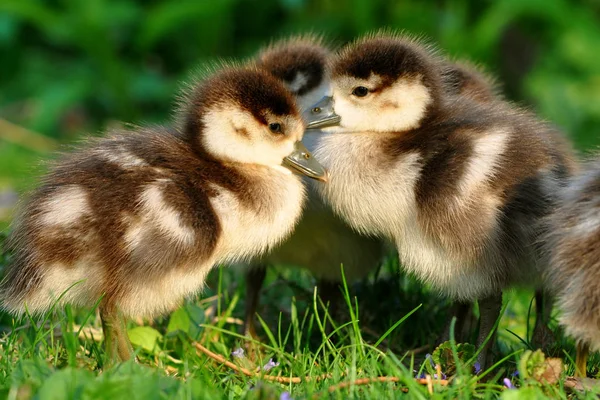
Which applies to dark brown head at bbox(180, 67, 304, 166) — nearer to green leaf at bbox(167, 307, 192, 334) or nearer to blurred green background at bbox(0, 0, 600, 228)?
green leaf at bbox(167, 307, 192, 334)

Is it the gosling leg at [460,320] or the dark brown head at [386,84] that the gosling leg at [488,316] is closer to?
the gosling leg at [460,320]

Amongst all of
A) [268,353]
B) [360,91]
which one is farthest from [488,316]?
[360,91]

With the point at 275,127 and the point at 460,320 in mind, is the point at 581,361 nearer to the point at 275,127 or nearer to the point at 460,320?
the point at 460,320

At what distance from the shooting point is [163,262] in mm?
2545

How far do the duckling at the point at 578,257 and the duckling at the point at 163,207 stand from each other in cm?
75

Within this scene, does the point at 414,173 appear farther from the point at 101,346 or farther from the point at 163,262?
the point at 101,346

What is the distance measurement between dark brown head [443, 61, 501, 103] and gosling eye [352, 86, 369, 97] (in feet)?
1.19

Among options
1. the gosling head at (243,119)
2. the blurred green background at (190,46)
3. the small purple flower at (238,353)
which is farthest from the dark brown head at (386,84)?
the blurred green background at (190,46)

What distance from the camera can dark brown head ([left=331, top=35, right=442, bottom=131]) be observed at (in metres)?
2.90

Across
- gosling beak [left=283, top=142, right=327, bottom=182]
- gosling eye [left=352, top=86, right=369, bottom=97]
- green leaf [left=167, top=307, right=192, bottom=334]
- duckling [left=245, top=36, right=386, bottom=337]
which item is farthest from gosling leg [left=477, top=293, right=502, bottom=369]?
green leaf [left=167, top=307, right=192, bottom=334]

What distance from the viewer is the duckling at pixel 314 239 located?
10.0 feet

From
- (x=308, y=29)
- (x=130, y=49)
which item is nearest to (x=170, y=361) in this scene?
(x=308, y=29)

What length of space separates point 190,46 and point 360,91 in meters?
4.21

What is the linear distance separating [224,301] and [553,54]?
4.16m
